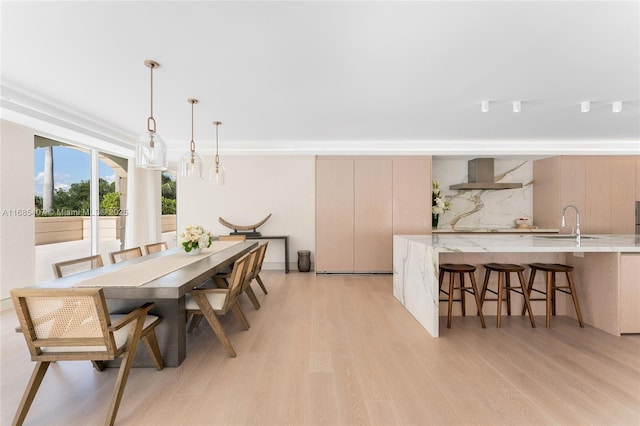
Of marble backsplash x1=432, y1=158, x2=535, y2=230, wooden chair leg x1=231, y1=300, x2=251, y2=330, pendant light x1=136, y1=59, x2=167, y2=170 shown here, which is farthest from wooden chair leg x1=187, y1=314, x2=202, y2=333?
marble backsplash x1=432, y1=158, x2=535, y2=230

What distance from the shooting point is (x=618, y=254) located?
271cm

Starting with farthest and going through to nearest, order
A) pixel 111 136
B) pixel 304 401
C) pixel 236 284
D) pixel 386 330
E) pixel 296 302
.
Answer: pixel 111 136 < pixel 296 302 < pixel 386 330 < pixel 236 284 < pixel 304 401

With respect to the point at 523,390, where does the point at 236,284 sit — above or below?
above

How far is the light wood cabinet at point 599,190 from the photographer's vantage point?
16.9 ft

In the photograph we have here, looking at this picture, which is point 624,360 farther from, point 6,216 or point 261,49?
point 6,216

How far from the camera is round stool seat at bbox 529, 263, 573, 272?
2.87 m

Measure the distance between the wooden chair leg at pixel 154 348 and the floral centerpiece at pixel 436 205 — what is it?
15.8 feet

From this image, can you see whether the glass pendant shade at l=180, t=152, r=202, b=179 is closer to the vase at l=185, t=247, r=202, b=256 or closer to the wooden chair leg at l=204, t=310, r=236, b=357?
the vase at l=185, t=247, r=202, b=256

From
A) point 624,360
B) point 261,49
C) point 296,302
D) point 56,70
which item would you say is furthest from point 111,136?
point 624,360

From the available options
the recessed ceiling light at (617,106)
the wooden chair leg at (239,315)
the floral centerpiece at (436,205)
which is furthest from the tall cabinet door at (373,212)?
the recessed ceiling light at (617,106)

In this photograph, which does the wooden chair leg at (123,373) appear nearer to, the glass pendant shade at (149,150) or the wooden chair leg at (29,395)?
the wooden chair leg at (29,395)

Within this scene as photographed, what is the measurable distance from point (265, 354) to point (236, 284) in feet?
2.11

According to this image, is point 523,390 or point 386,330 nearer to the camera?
point 523,390

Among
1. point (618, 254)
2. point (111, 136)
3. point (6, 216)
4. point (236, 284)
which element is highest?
point (111, 136)
